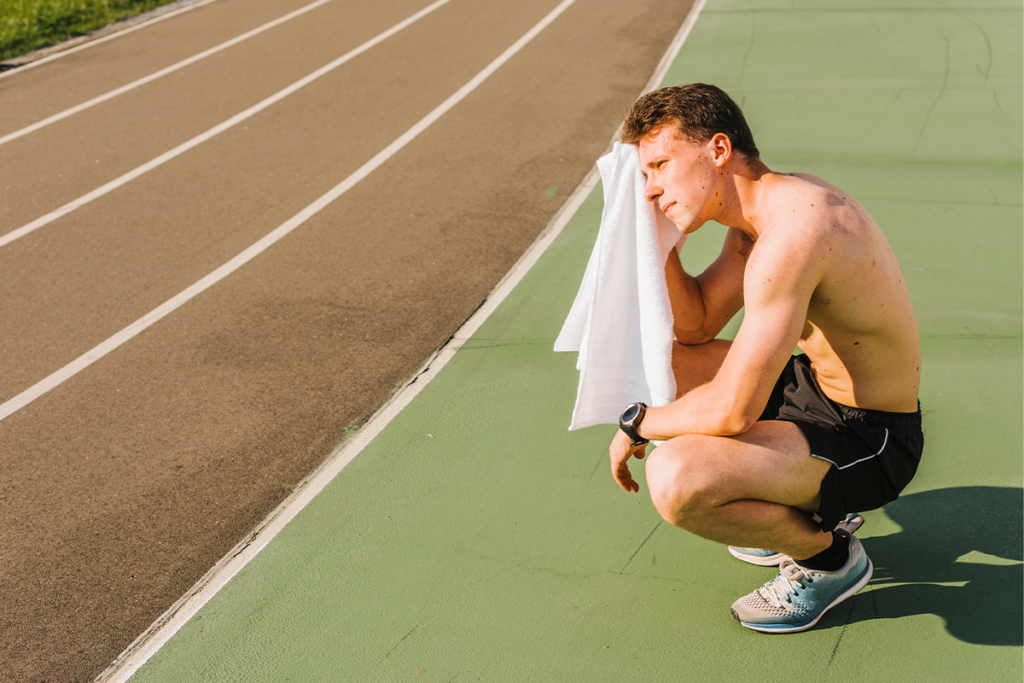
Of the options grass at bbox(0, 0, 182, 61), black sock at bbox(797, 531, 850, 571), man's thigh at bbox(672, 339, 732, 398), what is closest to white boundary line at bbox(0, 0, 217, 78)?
grass at bbox(0, 0, 182, 61)

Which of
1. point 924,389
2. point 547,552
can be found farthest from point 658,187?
point 924,389

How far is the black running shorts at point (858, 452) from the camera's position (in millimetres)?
2910

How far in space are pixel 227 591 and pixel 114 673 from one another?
50 cm

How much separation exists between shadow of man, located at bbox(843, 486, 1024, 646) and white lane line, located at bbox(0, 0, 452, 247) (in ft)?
23.3

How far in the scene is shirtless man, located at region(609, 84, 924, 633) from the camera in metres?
2.67

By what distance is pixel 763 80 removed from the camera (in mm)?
9562

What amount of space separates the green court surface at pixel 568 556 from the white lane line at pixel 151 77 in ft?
23.4

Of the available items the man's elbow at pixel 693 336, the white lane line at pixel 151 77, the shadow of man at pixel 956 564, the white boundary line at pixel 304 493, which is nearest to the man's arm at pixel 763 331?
the man's elbow at pixel 693 336

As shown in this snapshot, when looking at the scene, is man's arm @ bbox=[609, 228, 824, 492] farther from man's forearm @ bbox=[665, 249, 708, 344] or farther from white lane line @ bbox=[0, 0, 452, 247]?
white lane line @ bbox=[0, 0, 452, 247]

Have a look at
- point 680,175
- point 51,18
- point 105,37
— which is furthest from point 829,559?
point 51,18

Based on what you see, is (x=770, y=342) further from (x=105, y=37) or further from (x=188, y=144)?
(x=105, y=37)

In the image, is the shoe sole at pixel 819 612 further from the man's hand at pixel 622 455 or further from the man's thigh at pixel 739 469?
the man's hand at pixel 622 455

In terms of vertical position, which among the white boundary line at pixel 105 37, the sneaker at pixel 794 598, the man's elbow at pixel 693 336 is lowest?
the sneaker at pixel 794 598

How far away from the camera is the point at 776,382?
9.73 ft
